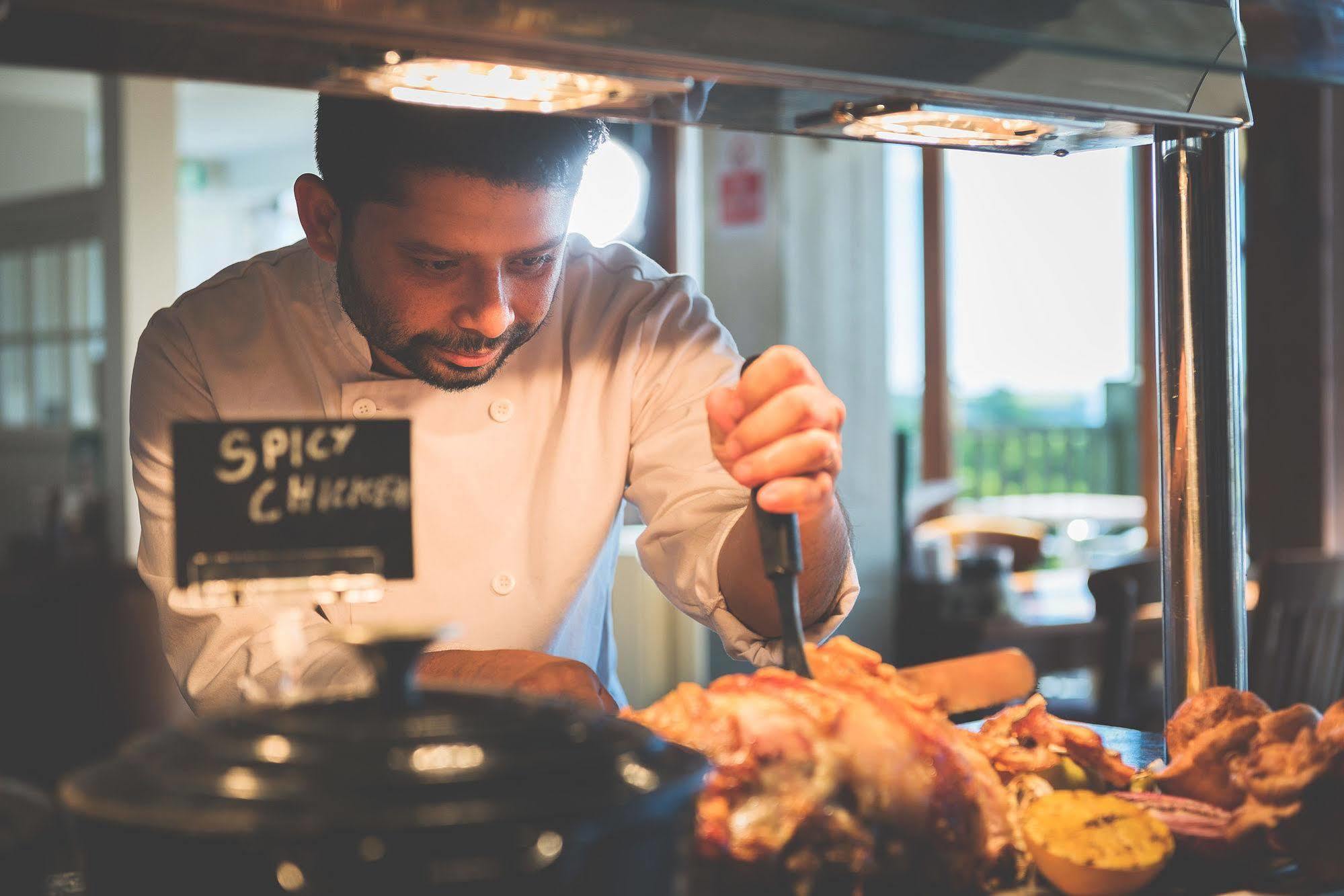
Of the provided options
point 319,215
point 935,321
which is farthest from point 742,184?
point 319,215

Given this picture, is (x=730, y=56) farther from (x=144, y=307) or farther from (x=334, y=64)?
(x=144, y=307)

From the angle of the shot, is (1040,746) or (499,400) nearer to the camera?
(1040,746)

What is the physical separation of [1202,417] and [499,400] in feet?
2.51

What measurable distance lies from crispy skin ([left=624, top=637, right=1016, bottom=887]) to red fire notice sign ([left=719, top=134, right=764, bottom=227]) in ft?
12.4

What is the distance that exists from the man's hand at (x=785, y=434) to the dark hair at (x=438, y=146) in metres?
0.40

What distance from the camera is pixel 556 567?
59.7 inches

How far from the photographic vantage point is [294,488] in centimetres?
72

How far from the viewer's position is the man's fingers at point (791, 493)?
0.90m

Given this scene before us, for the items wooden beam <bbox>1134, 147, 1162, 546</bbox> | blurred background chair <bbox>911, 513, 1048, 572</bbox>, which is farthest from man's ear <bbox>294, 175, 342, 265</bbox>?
wooden beam <bbox>1134, 147, 1162, 546</bbox>

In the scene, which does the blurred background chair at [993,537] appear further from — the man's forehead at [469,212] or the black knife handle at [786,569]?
the black knife handle at [786,569]

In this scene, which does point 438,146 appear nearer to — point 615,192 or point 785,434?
point 785,434

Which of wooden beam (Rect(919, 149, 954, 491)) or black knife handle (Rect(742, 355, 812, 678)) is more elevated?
wooden beam (Rect(919, 149, 954, 491))

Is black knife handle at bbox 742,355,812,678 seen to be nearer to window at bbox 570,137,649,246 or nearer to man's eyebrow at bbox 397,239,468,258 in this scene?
man's eyebrow at bbox 397,239,468,258

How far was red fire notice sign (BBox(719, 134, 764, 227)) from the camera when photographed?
4.47m
